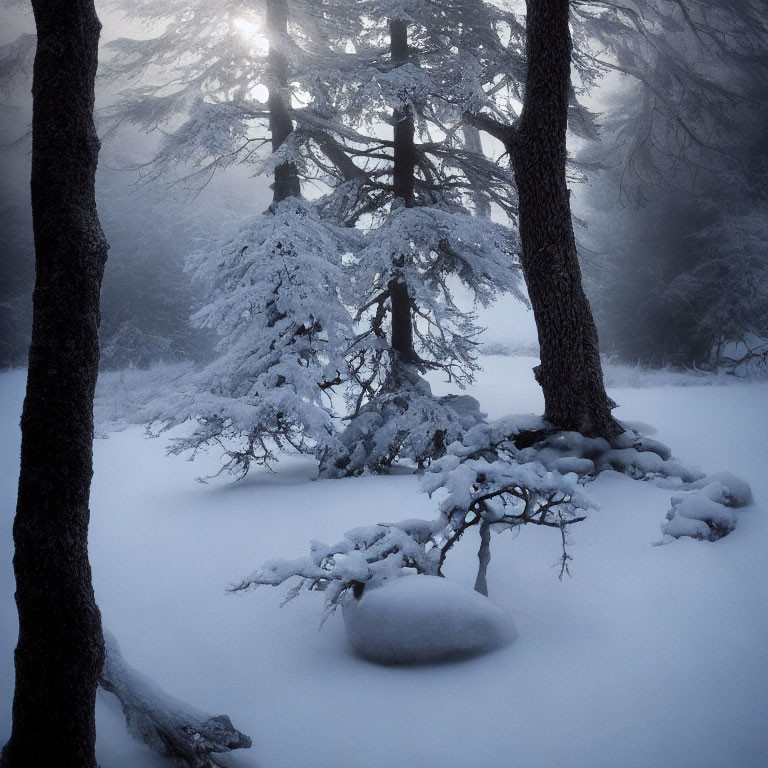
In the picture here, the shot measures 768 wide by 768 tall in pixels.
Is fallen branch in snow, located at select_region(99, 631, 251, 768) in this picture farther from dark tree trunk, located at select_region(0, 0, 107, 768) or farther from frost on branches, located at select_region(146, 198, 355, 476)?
frost on branches, located at select_region(146, 198, 355, 476)

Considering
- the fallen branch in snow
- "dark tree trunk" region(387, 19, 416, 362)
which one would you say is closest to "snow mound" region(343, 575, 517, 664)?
the fallen branch in snow

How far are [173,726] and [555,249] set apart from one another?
16.5 ft

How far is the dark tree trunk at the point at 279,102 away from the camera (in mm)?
7945

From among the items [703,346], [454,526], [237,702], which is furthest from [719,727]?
[703,346]

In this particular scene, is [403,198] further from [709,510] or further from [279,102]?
[709,510]

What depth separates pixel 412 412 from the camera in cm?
763

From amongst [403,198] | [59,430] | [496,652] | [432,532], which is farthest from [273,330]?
[59,430]

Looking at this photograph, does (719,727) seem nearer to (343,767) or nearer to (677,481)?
(343,767)

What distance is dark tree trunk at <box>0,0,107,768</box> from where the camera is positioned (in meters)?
2.10

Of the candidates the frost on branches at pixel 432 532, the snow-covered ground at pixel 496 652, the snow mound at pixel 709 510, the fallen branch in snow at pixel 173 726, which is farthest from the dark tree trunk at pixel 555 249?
the fallen branch in snow at pixel 173 726

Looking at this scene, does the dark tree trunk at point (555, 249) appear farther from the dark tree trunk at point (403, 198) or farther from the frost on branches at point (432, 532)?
the dark tree trunk at point (403, 198)

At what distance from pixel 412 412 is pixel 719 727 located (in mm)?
5333

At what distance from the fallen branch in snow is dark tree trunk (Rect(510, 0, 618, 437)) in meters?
4.41

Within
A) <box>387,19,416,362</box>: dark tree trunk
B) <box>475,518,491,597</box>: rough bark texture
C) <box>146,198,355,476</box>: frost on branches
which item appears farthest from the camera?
<box>387,19,416,362</box>: dark tree trunk
